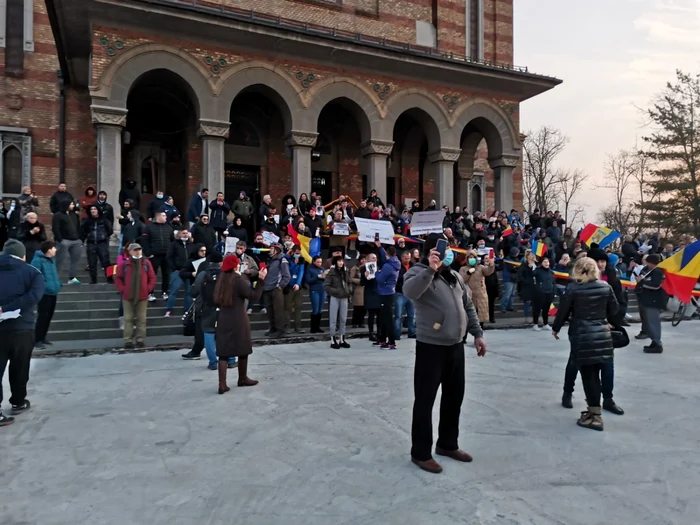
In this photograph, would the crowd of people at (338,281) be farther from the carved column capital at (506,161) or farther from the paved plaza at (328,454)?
the carved column capital at (506,161)

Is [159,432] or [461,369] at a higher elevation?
[461,369]

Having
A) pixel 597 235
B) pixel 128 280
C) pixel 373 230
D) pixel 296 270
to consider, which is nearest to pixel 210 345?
pixel 128 280

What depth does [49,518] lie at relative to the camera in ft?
11.6

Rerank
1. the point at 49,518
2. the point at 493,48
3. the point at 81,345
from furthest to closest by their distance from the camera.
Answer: the point at 493,48
the point at 81,345
the point at 49,518

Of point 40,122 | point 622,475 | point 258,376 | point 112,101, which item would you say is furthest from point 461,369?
point 40,122

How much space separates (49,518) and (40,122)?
19717 mm

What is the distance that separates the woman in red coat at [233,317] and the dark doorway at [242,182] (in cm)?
1389

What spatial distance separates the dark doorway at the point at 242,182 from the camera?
21.3 meters

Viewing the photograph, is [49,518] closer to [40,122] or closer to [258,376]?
[258,376]

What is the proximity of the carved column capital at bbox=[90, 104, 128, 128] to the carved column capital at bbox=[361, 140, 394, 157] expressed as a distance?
27.8ft

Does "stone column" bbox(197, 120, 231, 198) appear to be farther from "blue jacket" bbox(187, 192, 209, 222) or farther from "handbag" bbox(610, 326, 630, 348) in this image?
"handbag" bbox(610, 326, 630, 348)

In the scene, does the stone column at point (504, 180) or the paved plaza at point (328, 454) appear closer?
the paved plaza at point (328, 454)

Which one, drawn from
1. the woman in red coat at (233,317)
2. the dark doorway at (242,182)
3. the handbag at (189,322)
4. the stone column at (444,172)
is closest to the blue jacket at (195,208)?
the dark doorway at (242,182)

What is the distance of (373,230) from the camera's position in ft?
49.8
